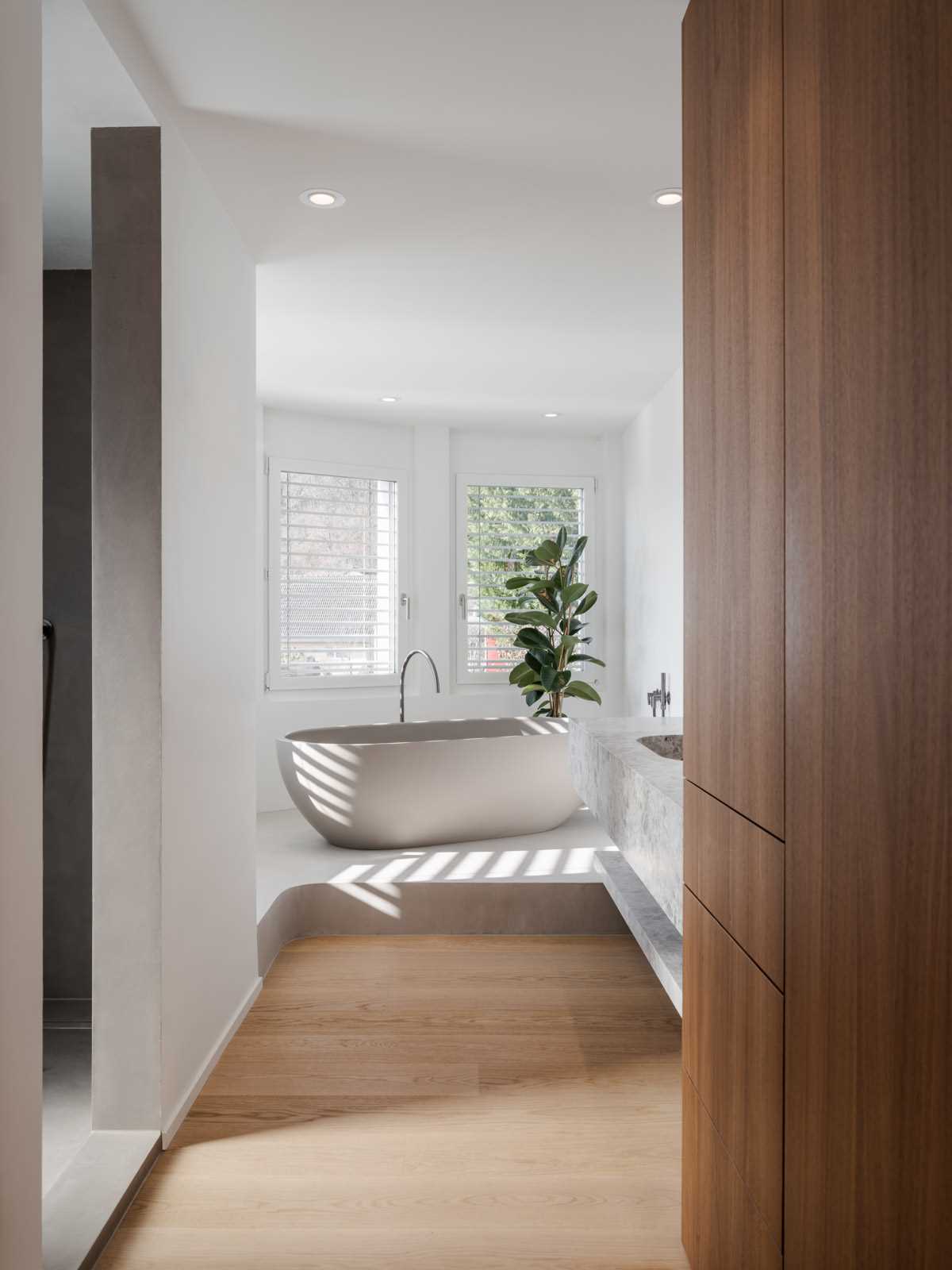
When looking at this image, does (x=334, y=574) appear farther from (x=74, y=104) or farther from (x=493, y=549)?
(x=74, y=104)

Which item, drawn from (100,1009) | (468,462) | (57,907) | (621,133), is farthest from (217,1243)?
(468,462)

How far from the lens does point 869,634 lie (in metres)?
0.99

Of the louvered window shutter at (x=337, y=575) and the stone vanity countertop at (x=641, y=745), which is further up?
the louvered window shutter at (x=337, y=575)

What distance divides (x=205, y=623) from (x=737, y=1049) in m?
1.66

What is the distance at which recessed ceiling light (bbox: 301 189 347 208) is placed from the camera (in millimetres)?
2545

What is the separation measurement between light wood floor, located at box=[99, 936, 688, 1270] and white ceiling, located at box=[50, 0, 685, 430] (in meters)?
2.42

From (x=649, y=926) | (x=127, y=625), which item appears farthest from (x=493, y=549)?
(x=127, y=625)

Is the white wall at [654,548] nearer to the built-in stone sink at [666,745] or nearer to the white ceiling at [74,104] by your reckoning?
the built-in stone sink at [666,745]

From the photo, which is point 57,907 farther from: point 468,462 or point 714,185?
point 468,462

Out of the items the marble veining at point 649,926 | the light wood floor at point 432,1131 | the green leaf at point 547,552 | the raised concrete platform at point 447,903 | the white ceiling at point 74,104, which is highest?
the white ceiling at point 74,104

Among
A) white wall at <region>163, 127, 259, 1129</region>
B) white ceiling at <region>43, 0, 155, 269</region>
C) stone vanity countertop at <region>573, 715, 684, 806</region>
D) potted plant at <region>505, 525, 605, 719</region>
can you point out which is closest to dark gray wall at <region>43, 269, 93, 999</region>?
white ceiling at <region>43, 0, 155, 269</region>

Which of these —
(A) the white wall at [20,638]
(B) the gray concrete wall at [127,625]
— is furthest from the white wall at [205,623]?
(A) the white wall at [20,638]

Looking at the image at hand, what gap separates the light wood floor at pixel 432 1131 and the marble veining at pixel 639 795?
609 millimetres

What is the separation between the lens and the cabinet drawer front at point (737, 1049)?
1266 millimetres
